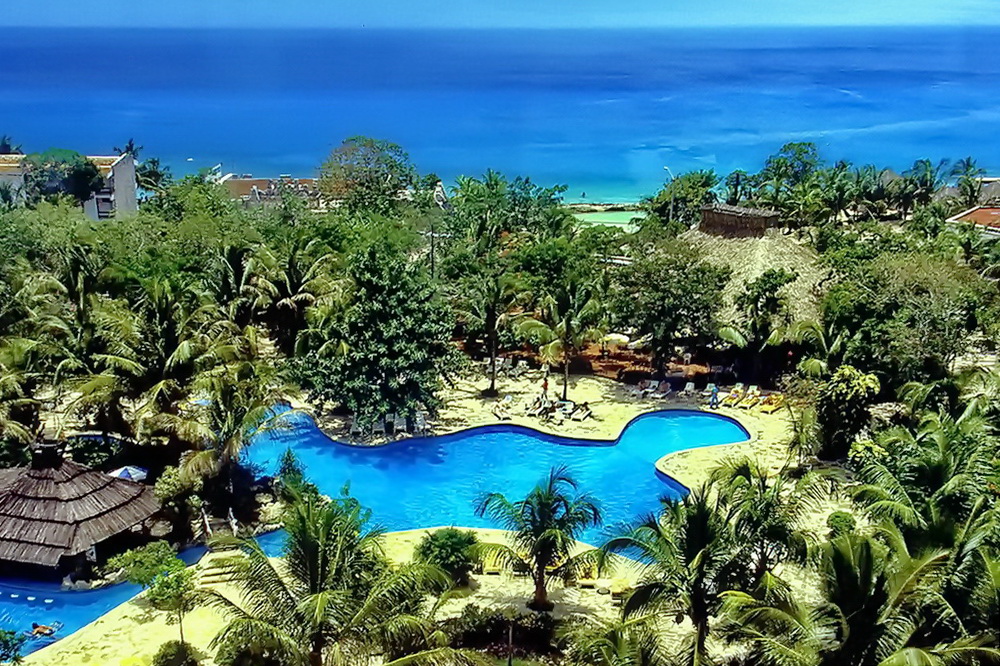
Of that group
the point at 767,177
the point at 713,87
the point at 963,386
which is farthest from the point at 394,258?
the point at 713,87

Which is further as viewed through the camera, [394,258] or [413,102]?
[413,102]

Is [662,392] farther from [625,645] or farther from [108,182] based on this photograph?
[108,182]

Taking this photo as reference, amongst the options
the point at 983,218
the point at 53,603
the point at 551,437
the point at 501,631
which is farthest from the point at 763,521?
the point at 983,218

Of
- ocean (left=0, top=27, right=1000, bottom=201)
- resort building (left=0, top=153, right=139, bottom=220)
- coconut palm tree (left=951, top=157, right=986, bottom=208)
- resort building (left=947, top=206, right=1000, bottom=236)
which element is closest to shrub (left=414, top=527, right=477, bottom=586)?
resort building (left=947, top=206, right=1000, bottom=236)

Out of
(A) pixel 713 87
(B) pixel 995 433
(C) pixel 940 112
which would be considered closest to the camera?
(B) pixel 995 433

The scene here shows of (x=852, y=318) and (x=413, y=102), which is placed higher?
(x=413, y=102)

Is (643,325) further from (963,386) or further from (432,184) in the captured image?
(432,184)
